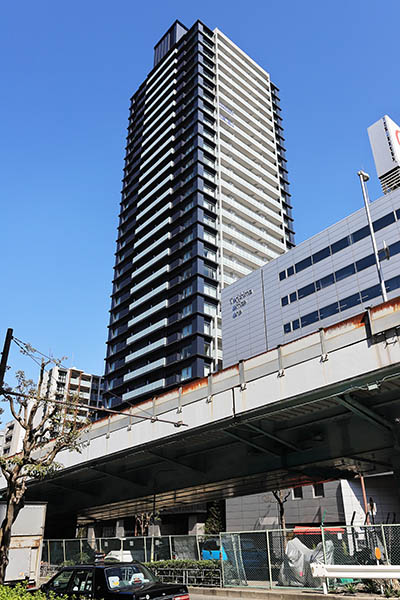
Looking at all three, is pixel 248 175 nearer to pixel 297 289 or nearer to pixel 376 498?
pixel 297 289

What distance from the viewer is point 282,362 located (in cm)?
1705

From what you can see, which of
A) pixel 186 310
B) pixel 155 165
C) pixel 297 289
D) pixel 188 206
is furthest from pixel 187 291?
pixel 155 165

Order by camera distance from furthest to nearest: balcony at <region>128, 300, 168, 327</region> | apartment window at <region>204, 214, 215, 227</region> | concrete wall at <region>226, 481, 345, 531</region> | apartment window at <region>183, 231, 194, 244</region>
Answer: apartment window at <region>204, 214, 215, 227</region> → apartment window at <region>183, 231, 194, 244</region> → balcony at <region>128, 300, 168, 327</region> → concrete wall at <region>226, 481, 345, 531</region>

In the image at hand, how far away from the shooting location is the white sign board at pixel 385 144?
5466cm

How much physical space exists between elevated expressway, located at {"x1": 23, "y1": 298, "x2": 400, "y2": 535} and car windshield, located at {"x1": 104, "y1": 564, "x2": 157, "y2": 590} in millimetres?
7703

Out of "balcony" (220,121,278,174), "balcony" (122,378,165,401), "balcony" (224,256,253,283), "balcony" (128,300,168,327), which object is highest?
"balcony" (220,121,278,174)

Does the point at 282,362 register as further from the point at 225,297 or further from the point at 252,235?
the point at 252,235

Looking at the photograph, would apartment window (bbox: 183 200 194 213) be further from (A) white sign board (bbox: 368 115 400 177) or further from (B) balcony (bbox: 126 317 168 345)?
(A) white sign board (bbox: 368 115 400 177)

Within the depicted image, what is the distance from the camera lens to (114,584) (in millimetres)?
9961

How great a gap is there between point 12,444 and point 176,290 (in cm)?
7208

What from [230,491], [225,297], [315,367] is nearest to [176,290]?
[225,297]

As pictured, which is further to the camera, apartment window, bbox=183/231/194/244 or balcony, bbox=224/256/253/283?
balcony, bbox=224/256/253/283

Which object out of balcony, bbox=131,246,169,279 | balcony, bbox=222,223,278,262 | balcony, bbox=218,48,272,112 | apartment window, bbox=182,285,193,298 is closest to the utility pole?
apartment window, bbox=182,285,193,298

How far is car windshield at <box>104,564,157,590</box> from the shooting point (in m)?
9.99
